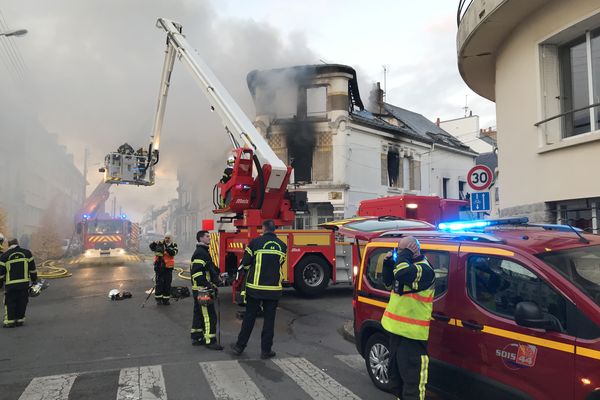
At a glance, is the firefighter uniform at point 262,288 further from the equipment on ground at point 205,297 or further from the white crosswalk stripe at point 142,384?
the white crosswalk stripe at point 142,384

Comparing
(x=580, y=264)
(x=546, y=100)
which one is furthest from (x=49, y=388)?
(x=546, y=100)

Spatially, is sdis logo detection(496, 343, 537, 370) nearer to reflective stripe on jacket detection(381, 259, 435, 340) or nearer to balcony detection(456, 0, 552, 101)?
reflective stripe on jacket detection(381, 259, 435, 340)

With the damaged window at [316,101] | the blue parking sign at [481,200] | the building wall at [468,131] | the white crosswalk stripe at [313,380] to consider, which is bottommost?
the white crosswalk stripe at [313,380]

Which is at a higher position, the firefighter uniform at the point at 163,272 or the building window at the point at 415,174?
the building window at the point at 415,174

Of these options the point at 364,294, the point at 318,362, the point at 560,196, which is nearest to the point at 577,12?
the point at 560,196

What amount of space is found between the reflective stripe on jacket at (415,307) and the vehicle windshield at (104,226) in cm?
2344

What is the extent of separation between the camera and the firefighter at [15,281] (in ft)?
23.8

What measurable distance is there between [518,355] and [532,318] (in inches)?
15.4

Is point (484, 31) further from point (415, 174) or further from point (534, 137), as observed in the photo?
point (415, 174)

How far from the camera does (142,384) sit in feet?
14.8

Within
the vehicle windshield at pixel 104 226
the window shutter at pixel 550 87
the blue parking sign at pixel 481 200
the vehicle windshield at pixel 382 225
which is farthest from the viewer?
the vehicle windshield at pixel 104 226

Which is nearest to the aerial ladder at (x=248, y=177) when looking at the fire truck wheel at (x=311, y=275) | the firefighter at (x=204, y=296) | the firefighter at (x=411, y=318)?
the fire truck wheel at (x=311, y=275)

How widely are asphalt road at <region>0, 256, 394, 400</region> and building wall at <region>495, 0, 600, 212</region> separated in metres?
3.92

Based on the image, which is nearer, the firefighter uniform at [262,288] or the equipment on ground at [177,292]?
the firefighter uniform at [262,288]
